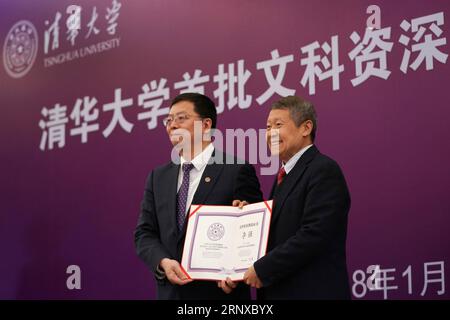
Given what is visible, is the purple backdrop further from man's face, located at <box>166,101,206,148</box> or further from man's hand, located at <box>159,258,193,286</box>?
man's hand, located at <box>159,258,193,286</box>

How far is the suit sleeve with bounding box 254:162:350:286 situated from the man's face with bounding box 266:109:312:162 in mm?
186

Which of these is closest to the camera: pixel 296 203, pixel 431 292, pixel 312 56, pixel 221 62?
pixel 296 203

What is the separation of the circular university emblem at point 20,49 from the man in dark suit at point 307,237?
305 centimetres

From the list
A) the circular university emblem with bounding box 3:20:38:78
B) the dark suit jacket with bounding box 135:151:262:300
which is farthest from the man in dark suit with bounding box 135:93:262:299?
the circular university emblem with bounding box 3:20:38:78

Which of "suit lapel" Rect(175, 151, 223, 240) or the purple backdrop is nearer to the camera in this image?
"suit lapel" Rect(175, 151, 223, 240)

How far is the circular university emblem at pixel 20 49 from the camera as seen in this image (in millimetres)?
5133

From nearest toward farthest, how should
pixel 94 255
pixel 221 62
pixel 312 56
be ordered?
pixel 312 56, pixel 221 62, pixel 94 255

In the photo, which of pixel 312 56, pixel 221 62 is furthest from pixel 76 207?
pixel 312 56

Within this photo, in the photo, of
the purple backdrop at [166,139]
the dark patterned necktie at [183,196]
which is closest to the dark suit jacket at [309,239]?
the dark patterned necktie at [183,196]

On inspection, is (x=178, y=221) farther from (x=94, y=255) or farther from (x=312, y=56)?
(x=94, y=255)

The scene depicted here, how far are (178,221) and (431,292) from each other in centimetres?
125

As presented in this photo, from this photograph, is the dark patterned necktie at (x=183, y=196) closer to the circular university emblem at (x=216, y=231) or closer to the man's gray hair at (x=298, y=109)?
the circular university emblem at (x=216, y=231)

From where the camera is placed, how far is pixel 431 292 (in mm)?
3275

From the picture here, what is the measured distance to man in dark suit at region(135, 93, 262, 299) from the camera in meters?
2.70
